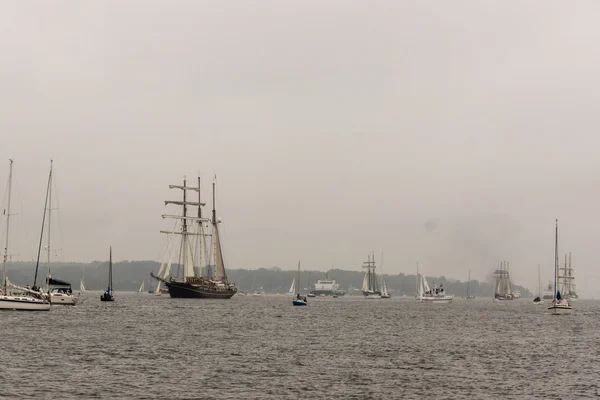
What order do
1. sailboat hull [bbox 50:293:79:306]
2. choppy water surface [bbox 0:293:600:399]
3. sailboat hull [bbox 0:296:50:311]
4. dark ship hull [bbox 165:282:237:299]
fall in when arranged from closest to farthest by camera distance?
1. choppy water surface [bbox 0:293:600:399]
2. sailboat hull [bbox 0:296:50:311]
3. sailboat hull [bbox 50:293:79:306]
4. dark ship hull [bbox 165:282:237:299]

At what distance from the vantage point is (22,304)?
338 ft

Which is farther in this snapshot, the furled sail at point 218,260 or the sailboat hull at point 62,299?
the furled sail at point 218,260

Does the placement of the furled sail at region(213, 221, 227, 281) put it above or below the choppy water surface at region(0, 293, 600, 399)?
above

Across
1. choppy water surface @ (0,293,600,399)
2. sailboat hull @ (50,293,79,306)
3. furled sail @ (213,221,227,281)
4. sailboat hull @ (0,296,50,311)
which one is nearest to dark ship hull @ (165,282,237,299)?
furled sail @ (213,221,227,281)

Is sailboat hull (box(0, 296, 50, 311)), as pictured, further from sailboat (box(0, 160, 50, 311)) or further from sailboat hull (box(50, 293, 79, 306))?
sailboat hull (box(50, 293, 79, 306))

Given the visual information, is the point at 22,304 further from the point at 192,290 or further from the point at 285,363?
the point at 192,290

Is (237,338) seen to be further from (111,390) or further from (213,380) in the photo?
(111,390)

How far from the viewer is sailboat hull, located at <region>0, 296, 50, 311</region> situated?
332 ft

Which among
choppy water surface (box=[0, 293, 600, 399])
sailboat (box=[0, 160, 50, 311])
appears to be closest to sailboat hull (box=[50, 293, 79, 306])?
sailboat (box=[0, 160, 50, 311])

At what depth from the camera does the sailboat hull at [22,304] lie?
101 m

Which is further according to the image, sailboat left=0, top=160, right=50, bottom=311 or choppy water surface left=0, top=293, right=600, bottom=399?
sailboat left=0, top=160, right=50, bottom=311

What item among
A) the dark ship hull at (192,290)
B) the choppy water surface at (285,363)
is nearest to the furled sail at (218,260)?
the dark ship hull at (192,290)

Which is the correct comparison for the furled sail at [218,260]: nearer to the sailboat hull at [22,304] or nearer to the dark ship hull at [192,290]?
the dark ship hull at [192,290]

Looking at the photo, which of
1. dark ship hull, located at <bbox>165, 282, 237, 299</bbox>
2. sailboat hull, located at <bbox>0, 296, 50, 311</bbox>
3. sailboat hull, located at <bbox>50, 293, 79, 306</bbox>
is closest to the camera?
sailboat hull, located at <bbox>0, 296, 50, 311</bbox>
